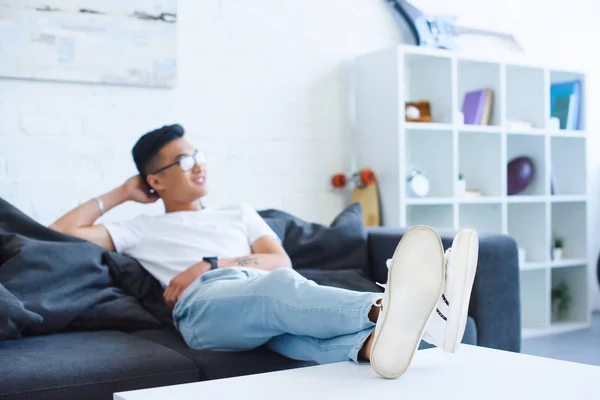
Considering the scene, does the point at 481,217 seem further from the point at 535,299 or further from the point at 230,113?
the point at 230,113

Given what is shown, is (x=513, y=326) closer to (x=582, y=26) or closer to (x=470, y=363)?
(x=470, y=363)

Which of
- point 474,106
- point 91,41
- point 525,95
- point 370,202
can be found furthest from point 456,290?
point 525,95

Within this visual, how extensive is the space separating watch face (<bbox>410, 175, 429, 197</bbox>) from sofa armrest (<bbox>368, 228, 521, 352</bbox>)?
123 centimetres

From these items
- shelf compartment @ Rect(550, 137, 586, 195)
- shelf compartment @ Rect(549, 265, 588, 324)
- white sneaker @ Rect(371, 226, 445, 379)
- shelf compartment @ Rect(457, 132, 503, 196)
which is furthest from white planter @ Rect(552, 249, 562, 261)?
white sneaker @ Rect(371, 226, 445, 379)

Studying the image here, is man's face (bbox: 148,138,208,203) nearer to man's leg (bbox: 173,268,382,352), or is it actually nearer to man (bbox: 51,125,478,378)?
man (bbox: 51,125,478,378)

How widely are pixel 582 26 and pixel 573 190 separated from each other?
123cm

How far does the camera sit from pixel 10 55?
9.41ft

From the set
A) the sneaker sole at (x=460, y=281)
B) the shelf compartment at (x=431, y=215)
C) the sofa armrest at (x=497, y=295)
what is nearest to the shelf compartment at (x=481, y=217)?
the shelf compartment at (x=431, y=215)

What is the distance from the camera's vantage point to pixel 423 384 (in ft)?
4.71

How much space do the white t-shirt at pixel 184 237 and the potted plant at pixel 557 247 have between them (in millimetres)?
2356

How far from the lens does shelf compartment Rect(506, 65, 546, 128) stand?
14.0ft

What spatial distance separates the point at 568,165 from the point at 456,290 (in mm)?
3328

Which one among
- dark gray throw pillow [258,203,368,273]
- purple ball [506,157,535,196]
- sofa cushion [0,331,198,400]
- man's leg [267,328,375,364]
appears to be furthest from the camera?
purple ball [506,157,535,196]

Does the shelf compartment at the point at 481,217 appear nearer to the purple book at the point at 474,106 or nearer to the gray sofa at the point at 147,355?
the purple book at the point at 474,106
